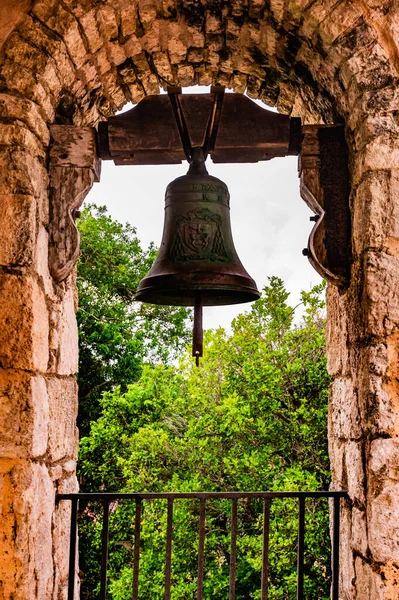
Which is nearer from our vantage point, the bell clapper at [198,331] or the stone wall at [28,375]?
the stone wall at [28,375]

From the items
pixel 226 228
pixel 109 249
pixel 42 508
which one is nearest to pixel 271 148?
pixel 226 228

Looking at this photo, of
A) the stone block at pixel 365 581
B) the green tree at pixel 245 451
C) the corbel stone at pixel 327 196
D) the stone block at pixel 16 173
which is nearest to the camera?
the stone block at pixel 365 581

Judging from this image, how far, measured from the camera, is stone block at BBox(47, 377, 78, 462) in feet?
7.13

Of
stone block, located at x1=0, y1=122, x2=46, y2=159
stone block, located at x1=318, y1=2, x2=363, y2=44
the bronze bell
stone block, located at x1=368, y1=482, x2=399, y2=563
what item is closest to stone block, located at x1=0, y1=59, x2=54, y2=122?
stone block, located at x1=0, y1=122, x2=46, y2=159

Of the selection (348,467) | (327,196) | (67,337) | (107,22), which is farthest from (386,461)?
(107,22)

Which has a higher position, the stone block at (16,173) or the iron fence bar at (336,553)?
the stone block at (16,173)

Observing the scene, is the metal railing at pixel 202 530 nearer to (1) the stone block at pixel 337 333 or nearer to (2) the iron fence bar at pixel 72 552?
(2) the iron fence bar at pixel 72 552

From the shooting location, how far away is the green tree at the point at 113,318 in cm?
959

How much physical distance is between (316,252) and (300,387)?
13.5 ft

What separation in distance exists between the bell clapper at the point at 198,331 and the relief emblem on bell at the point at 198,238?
18cm

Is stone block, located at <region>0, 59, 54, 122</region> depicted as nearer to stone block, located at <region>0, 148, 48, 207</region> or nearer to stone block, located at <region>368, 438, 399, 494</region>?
stone block, located at <region>0, 148, 48, 207</region>

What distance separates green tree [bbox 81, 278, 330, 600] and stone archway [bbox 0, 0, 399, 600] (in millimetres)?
3278

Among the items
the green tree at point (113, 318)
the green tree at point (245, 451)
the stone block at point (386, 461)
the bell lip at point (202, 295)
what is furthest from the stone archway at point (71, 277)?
the green tree at point (113, 318)

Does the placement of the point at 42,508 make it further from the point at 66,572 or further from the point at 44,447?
the point at 66,572
